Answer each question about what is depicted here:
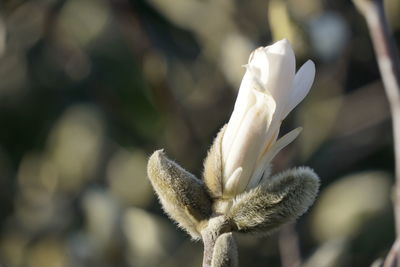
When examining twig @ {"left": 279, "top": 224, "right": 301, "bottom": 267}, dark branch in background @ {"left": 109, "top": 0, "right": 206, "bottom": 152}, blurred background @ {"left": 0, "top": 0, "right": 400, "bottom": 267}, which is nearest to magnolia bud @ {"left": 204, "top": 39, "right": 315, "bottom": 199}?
twig @ {"left": 279, "top": 224, "right": 301, "bottom": 267}

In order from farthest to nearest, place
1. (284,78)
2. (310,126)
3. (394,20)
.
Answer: (394,20) < (310,126) < (284,78)

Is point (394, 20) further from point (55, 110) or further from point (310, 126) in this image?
point (55, 110)

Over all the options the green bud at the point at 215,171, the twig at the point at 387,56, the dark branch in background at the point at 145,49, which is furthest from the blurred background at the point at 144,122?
the green bud at the point at 215,171

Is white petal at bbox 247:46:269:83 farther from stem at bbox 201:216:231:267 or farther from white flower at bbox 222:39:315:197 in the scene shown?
stem at bbox 201:216:231:267

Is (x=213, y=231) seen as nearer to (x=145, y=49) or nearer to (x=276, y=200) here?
(x=276, y=200)

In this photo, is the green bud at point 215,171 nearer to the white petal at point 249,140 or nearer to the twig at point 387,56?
the white petal at point 249,140

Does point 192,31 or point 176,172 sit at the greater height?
point 176,172

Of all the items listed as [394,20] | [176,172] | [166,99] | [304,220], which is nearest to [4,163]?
[166,99]

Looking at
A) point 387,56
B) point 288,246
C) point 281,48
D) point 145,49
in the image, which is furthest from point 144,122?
point 281,48
